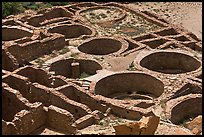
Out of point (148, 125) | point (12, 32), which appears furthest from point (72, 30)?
point (148, 125)

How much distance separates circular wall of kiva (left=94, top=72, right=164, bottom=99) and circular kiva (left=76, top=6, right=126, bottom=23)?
39.2ft

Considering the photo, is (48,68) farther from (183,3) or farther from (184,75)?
(183,3)

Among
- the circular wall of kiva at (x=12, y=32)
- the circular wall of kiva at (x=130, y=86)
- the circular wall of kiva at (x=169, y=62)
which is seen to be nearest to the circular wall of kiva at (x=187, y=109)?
the circular wall of kiva at (x=130, y=86)

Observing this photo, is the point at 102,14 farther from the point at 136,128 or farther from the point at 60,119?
the point at 136,128

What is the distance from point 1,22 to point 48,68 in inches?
404

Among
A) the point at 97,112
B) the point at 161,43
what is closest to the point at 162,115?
the point at 97,112

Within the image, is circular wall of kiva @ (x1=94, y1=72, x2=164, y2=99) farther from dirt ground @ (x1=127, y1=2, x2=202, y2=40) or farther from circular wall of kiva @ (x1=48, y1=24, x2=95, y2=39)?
dirt ground @ (x1=127, y1=2, x2=202, y2=40)

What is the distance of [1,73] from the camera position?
2867 centimetres

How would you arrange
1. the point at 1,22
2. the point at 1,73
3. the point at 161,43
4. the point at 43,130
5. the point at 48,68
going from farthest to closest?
the point at 1,22 < the point at 161,43 < the point at 48,68 < the point at 1,73 < the point at 43,130

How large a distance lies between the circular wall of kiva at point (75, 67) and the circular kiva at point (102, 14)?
377 inches

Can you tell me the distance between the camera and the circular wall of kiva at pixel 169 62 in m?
33.4

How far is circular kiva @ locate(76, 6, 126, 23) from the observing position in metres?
42.2

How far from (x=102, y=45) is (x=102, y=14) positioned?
7.39 meters

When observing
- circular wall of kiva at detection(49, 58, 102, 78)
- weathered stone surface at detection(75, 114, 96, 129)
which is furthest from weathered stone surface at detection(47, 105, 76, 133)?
circular wall of kiva at detection(49, 58, 102, 78)
